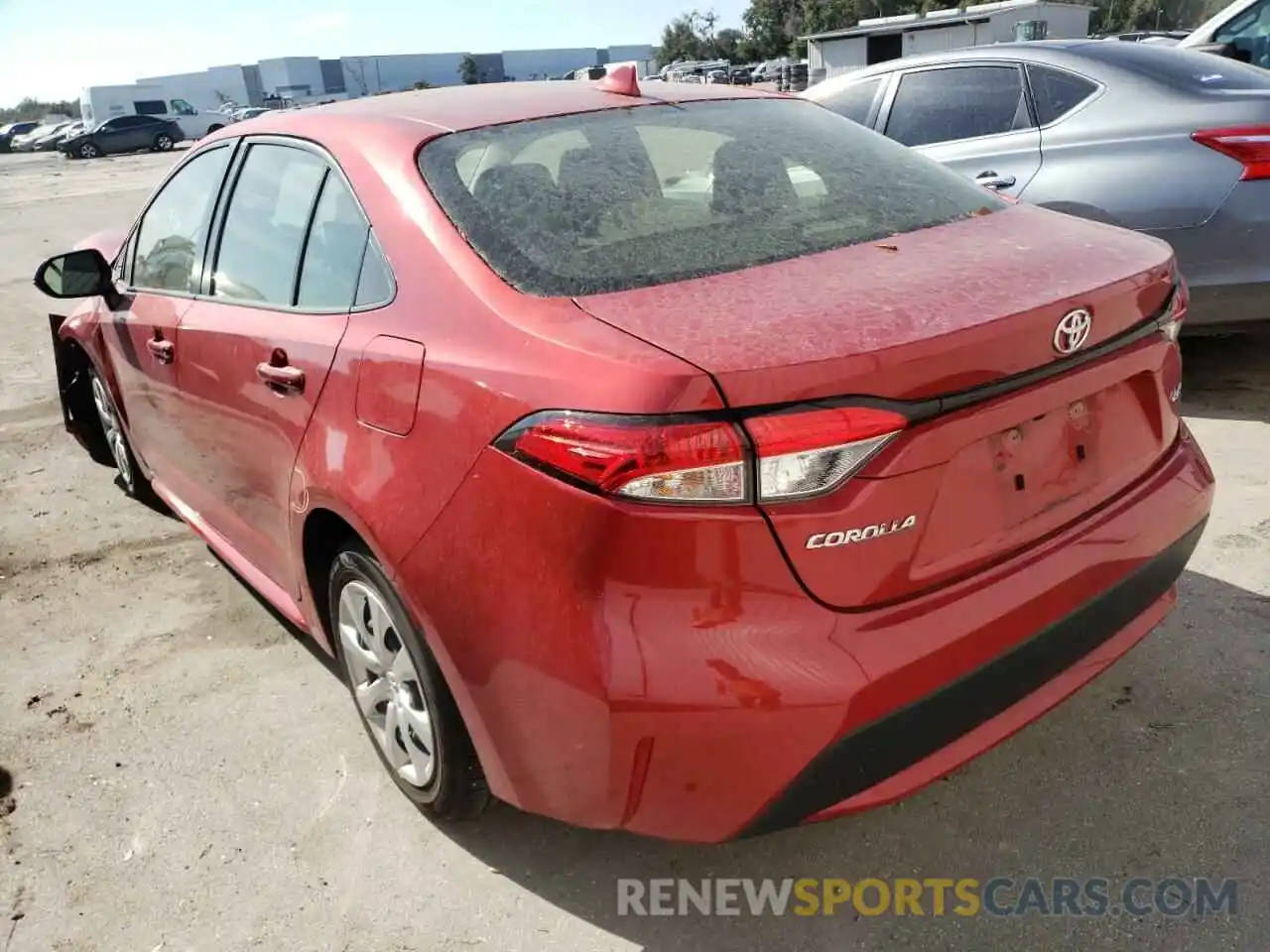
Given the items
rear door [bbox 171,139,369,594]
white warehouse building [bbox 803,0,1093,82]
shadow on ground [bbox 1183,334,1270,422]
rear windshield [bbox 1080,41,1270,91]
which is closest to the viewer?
rear door [bbox 171,139,369,594]

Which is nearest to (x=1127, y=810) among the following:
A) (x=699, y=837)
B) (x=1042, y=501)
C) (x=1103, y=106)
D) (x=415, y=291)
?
(x=1042, y=501)

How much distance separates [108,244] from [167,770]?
2.98 metres

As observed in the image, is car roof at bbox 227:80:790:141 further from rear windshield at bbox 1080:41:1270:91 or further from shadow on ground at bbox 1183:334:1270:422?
shadow on ground at bbox 1183:334:1270:422

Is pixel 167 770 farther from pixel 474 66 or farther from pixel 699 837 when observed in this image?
pixel 474 66

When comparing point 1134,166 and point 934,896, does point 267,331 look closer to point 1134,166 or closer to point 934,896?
point 934,896

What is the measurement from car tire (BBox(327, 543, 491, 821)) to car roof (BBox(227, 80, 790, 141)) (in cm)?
107

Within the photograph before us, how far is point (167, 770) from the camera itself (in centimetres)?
282

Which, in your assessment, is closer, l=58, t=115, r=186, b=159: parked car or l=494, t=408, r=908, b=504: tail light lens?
l=494, t=408, r=908, b=504: tail light lens

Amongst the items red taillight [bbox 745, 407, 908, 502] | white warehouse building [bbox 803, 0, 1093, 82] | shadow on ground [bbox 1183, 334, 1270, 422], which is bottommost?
shadow on ground [bbox 1183, 334, 1270, 422]

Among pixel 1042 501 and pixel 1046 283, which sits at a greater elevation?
pixel 1046 283

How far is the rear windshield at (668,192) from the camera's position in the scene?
2100mm

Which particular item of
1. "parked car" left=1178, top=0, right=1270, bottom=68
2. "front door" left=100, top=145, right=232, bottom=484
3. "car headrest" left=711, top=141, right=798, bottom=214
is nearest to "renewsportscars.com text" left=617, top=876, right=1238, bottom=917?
"car headrest" left=711, top=141, right=798, bottom=214

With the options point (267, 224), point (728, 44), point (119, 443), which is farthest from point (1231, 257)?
point (728, 44)

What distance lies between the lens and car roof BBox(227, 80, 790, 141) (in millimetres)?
2551
